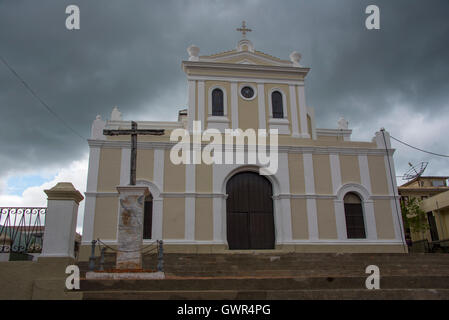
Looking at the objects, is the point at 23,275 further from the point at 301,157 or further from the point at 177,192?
the point at 301,157

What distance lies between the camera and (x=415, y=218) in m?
26.1

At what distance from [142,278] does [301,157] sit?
10.9 meters

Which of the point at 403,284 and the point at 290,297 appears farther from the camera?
the point at 403,284

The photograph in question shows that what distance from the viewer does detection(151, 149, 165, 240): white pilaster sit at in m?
16.5

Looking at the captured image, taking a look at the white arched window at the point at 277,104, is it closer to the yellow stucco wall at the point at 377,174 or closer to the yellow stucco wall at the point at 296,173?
the yellow stucco wall at the point at 296,173

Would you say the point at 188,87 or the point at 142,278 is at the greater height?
the point at 188,87

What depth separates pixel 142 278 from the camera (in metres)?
9.60

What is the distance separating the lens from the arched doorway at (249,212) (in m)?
17.4

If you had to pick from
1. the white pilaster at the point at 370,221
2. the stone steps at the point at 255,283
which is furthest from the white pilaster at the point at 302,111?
the stone steps at the point at 255,283

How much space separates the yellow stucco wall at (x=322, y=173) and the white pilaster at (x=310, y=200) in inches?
8.8

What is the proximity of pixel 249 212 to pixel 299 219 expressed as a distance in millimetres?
2250

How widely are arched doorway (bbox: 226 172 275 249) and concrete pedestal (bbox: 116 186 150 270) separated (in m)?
7.23

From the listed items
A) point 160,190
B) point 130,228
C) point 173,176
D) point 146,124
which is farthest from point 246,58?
point 130,228
